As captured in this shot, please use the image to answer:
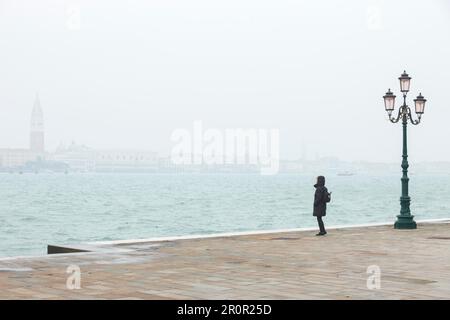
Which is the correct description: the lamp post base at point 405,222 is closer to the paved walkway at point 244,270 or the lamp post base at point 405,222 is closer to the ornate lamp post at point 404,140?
the ornate lamp post at point 404,140

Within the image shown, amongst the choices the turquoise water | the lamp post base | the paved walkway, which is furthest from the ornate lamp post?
the turquoise water

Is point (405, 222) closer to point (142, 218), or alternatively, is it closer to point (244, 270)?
point (244, 270)

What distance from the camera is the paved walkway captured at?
11.3 metres

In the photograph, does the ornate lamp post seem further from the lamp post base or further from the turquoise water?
the turquoise water

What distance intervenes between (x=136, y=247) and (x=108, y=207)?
78.6m

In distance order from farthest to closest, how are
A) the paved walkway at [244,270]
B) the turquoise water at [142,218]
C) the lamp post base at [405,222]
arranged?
the turquoise water at [142,218] < the lamp post base at [405,222] < the paved walkway at [244,270]

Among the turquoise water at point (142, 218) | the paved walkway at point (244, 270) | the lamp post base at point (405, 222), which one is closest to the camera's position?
the paved walkway at point (244, 270)

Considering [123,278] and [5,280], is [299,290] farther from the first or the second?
[5,280]

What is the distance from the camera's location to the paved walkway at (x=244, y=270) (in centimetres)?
1126

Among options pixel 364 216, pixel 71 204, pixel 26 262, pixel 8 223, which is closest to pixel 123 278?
pixel 26 262

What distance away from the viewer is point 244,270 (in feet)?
45.4

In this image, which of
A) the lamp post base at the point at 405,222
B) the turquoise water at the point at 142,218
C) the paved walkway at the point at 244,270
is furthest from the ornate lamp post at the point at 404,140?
the turquoise water at the point at 142,218
